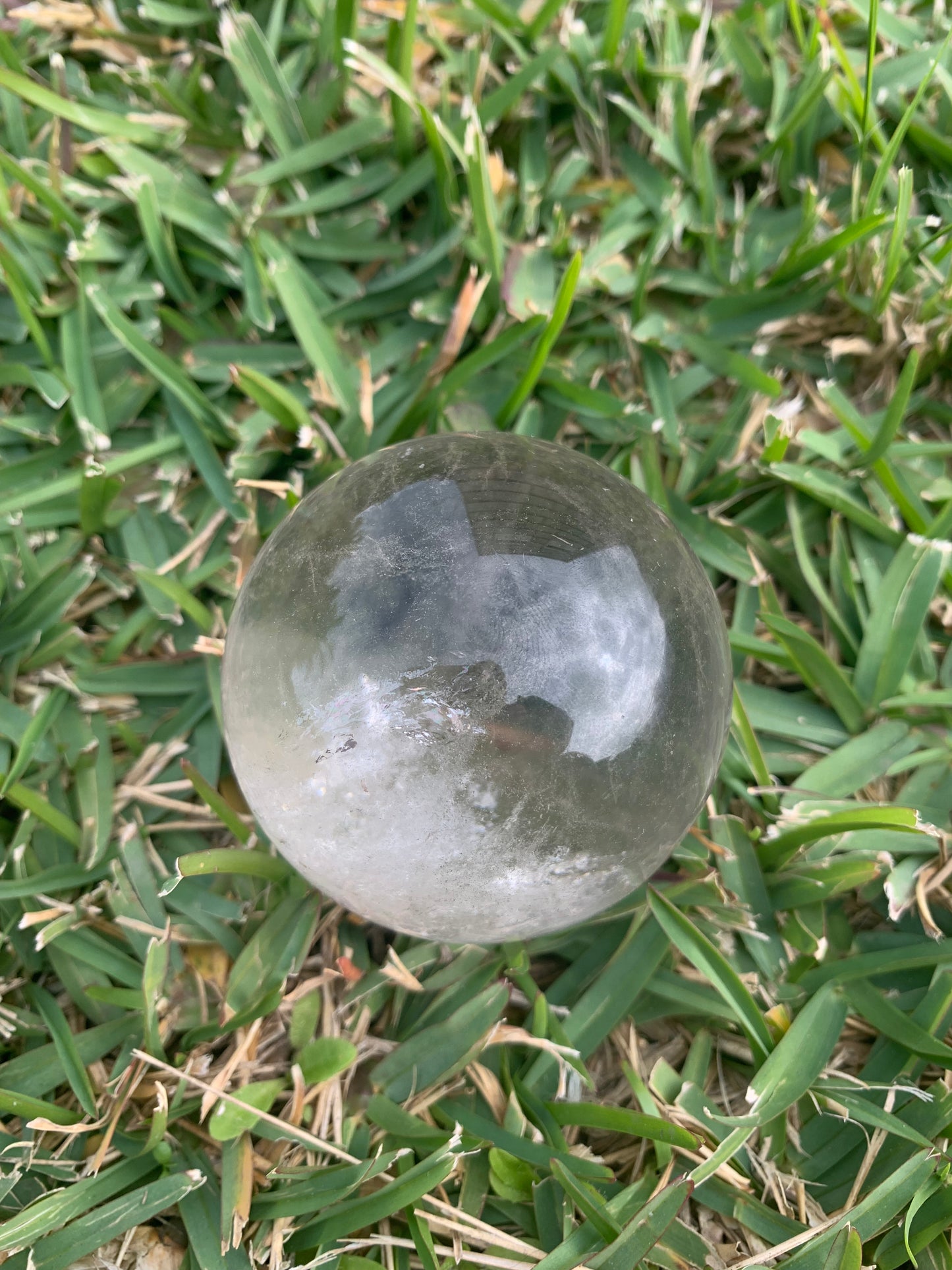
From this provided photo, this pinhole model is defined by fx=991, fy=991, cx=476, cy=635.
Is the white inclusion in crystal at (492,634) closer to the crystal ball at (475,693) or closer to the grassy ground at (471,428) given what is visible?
the crystal ball at (475,693)

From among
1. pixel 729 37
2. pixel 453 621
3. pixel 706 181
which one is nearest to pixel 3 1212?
pixel 453 621

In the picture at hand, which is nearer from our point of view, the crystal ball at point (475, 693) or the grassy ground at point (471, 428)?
the crystal ball at point (475, 693)

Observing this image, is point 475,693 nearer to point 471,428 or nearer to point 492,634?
point 492,634

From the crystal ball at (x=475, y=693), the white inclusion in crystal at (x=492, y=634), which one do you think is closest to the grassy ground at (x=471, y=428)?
the crystal ball at (x=475, y=693)
